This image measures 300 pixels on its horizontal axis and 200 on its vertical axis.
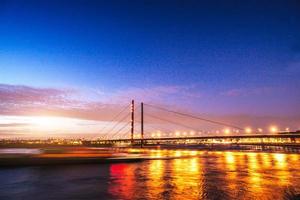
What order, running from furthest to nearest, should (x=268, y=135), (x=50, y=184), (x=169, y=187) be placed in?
1. (x=268, y=135)
2. (x=50, y=184)
3. (x=169, y=187)

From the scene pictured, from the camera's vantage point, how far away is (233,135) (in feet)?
351

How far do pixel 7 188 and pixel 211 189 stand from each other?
9681 millimetres

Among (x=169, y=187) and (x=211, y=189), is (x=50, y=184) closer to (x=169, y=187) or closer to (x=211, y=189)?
(x=169, y=187)

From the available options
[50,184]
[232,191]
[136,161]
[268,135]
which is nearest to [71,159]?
[136,161]

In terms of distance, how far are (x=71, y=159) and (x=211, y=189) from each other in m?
20.5

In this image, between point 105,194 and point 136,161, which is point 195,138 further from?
point 105,194

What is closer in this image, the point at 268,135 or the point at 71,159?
the point at 71,159

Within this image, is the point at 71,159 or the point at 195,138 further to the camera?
the point at 195,138

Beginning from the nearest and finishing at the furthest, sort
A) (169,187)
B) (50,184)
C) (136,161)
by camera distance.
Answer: (169,187) < (50,184) < (136,161)

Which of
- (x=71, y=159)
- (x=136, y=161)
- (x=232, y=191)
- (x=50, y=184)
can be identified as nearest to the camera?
(x=232, y=191)

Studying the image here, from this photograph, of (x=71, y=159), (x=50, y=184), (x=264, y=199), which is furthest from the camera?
(x=71, y=159)

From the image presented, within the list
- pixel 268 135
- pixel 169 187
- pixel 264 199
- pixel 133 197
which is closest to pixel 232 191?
pixel 264 199

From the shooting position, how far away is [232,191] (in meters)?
12.2

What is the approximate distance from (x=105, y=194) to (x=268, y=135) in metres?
98.7
